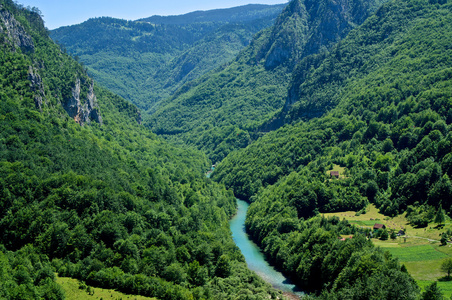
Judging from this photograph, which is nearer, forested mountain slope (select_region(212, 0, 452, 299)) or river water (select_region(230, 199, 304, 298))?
river water (select_region(230, 199, 304, 298))

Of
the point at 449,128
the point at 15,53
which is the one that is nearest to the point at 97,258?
the point at 15,53

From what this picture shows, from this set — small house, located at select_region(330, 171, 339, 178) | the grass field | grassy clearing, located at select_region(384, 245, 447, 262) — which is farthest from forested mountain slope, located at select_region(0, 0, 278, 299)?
small house, located at select_region(330, 171, 339, 178)

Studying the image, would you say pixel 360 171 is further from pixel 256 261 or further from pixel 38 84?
pixel 38 84

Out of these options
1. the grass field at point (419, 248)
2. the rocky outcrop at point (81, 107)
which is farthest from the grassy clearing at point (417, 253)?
the rocky outcrop at point (81, 107)

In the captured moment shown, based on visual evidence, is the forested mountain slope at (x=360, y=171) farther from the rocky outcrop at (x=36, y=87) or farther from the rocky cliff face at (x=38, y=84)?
the rocky outcrop at (x=36, y=87)

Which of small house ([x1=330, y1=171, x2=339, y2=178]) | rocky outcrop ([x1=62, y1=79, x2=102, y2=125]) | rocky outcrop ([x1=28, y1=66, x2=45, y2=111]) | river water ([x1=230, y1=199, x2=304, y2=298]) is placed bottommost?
river water ([x1=230, y1=199, x2=304, y2=298])

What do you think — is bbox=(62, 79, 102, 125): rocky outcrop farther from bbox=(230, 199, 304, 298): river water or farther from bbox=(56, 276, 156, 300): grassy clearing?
bbox=(56, 276, 156, 300): grassy clearing
